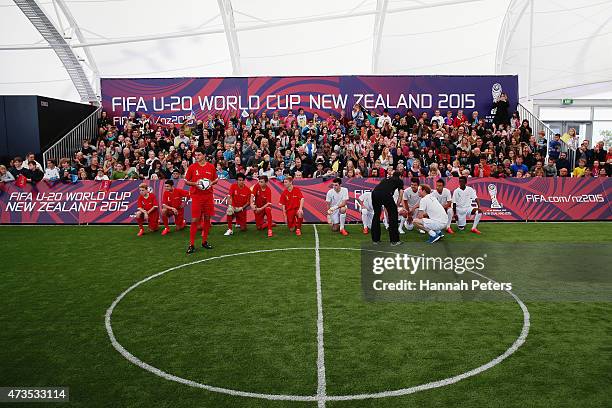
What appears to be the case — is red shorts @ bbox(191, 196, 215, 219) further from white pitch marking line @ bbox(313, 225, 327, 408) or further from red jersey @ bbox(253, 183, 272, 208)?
white pitch marking line @ bbox(313, 225, 327, 408)

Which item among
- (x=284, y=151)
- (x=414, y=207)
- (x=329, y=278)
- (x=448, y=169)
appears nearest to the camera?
(x=329, y=278)

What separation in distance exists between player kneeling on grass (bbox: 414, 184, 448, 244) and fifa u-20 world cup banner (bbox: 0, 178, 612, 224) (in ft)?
11.6


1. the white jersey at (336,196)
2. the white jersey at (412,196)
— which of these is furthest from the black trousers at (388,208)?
the white jersey at (336,196)

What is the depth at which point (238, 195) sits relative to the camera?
46.8ft

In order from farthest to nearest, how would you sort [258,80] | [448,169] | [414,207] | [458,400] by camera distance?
1. [258,80]
2. [448,169]
3. [414,207]
4. [458,400]

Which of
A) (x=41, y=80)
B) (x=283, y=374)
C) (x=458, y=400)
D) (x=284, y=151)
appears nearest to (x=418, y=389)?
(x=458, y=400)

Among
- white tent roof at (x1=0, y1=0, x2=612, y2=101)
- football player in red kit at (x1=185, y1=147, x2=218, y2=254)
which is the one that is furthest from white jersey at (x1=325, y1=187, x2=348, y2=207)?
white tent roof at (x1=0, y1=0, x2=612, y2=101)

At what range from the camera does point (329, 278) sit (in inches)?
336

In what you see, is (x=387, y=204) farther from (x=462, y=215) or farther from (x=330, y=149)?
(x=330, y=149)

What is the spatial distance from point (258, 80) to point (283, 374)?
19916 millimetres

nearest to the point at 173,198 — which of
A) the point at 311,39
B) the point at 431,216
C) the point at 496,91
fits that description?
the point at 431,216

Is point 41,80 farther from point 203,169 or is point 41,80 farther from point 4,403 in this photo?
point 4,403

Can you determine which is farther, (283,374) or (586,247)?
(586,247)

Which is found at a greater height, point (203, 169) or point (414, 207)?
point (203, 169)
